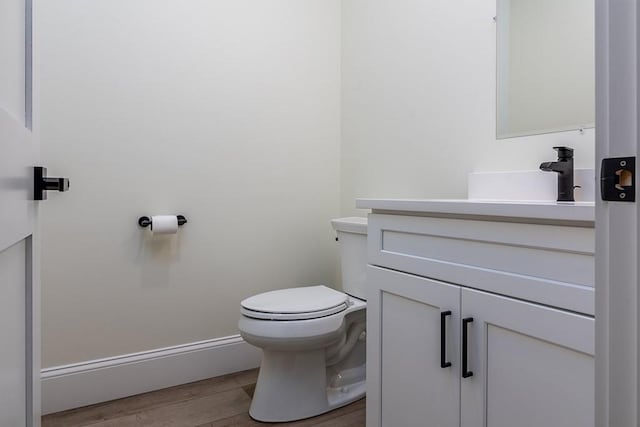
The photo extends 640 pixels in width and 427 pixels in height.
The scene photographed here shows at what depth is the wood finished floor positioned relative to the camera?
1.63m

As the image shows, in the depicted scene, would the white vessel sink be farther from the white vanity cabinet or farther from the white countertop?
the white vanity cabinet

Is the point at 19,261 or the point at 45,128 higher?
the point at 45,128

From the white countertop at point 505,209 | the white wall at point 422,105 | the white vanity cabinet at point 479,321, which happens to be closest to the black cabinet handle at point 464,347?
the white vanity cabinet at point 479,321

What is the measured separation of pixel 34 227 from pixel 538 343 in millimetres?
1023

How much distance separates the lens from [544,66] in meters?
1.42

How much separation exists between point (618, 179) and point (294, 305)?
131cm

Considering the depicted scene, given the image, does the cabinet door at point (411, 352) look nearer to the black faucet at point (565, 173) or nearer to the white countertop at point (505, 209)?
the white countertop at point (505, 209)

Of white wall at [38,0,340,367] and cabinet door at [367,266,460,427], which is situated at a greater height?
white wall at [38,0,340,367]

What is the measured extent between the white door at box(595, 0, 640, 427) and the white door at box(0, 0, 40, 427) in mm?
733

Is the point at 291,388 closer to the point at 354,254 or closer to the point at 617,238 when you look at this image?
the point at 354,254

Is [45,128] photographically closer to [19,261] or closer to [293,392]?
[19,261]

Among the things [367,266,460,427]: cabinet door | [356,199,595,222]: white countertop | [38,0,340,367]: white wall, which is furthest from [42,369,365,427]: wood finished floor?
[356,199,595,222]: white countertop

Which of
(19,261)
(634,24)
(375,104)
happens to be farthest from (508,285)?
(375,104)

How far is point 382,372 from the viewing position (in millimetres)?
1281
